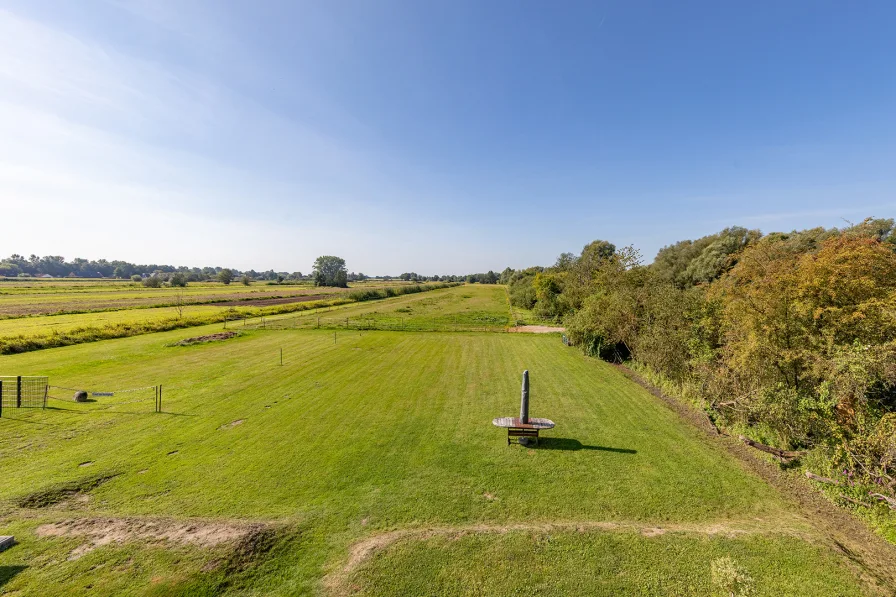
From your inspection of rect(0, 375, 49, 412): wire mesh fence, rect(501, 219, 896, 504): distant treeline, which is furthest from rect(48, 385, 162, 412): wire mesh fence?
rect(501, 219, 896, 504): distant treeline

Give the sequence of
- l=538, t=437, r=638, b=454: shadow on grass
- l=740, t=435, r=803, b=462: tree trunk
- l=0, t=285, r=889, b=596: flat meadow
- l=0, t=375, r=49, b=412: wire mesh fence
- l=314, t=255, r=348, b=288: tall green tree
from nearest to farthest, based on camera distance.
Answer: l=0, t=285, r=889, b=596: flat meadow
l=740, t=435, r=803, b=462: tree trunk
l=538, t=437, r=638, b=454: shadow on grass
l=0, t=375, r=49, b=412: wire mesh fence
l=314, t=255, r=348, b=288: tall green tree

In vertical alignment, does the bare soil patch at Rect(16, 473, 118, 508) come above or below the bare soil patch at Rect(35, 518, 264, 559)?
below

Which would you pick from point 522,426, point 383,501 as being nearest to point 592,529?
point 522,426

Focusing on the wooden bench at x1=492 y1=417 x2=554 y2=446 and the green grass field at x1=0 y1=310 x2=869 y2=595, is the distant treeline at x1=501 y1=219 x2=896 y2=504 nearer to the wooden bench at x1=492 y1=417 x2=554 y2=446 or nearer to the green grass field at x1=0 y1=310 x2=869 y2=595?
the green grass field at x1=0 y1=310 x2=869 y2=595

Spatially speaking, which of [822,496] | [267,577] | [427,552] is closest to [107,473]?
[267,577]

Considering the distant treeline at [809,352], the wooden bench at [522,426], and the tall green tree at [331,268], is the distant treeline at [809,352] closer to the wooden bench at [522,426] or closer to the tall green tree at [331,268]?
the wooden bench at [522,426]

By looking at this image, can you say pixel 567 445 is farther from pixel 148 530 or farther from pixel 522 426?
pixel 148 530
